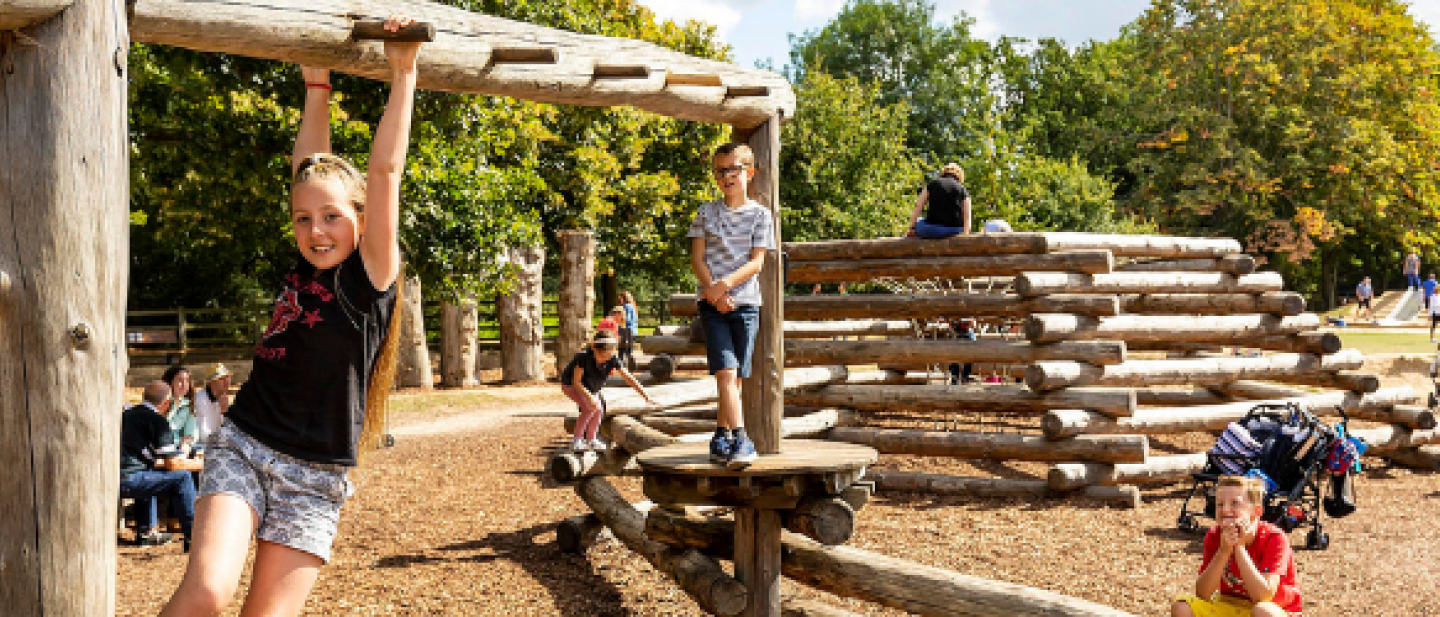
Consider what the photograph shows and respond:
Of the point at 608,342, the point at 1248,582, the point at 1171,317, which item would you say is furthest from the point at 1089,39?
the point at 1248,582

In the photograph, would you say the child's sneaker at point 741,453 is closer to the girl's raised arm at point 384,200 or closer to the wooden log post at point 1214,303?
the girl's raised arm at point 384,200

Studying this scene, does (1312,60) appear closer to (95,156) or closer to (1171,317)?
(1171,317)

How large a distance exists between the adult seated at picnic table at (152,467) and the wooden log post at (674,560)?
2950mm

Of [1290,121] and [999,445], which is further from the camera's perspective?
[1290,121]

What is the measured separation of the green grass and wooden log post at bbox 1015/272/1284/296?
12.2 meters

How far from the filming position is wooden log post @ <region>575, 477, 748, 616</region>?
6301 mm

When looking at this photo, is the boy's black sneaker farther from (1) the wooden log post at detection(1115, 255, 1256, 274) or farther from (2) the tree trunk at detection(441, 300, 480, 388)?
(2) the tree trunk at detection(441, 300, 480, 388)

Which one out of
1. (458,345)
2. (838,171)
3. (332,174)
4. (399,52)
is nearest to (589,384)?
(399,52)

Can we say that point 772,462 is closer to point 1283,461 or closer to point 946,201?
point 1283,461

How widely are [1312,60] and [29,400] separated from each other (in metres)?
37.5

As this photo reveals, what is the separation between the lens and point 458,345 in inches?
879

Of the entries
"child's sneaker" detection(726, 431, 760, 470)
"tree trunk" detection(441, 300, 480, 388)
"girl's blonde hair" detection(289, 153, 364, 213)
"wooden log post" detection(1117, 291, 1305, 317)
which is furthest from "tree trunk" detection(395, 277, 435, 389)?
"girl's blonde hair" detection(289, 153, 364, 213)

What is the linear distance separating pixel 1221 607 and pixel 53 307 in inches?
193

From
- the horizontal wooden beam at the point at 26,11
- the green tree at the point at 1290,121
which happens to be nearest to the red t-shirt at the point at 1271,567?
the horizontal wooden beam at the point at 26,11
